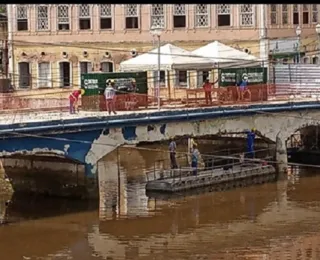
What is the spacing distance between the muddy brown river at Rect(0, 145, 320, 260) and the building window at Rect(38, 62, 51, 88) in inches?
576

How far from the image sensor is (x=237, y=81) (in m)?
28.6

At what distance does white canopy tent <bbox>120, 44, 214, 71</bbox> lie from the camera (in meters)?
29.2

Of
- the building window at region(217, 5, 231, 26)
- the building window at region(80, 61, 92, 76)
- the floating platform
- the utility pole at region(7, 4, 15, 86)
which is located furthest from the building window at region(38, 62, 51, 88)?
the floating platform

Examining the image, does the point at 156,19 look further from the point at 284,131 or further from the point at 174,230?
the point at 174,230

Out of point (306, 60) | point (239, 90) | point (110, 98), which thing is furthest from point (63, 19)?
point (110, 98)

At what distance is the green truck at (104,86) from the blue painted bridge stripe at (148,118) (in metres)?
1.74

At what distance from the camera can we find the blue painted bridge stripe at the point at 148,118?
20.2m

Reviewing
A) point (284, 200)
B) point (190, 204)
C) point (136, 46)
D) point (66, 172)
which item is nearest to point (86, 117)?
point (66, 172)

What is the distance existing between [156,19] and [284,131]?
1339 centimetres

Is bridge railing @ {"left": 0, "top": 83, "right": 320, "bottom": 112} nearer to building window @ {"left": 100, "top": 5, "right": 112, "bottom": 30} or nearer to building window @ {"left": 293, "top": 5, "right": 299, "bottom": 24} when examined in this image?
building window @ {"left": 293, "top": 5, "right": 299, "bottom": 24}

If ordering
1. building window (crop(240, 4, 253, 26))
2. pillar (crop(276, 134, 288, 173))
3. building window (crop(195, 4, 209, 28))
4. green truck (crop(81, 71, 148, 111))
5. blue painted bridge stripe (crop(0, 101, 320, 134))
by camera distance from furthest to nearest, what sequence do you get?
building window (crop(195, 4, 209, 28))
building window (crop(240, 4, 253, 26))
pillar (crop(276, 134, 288, 173))
green truck (crop(81, 71, 148, 111))
blue painted bridge stripe (crop(0, 101, 320, 134))

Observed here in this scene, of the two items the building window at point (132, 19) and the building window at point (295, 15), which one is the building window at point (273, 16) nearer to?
the building window at point (295, 15)

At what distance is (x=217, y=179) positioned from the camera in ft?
81.1

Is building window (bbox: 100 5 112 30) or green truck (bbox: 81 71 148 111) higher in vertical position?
building window (bbox: 100 5 112 30)
